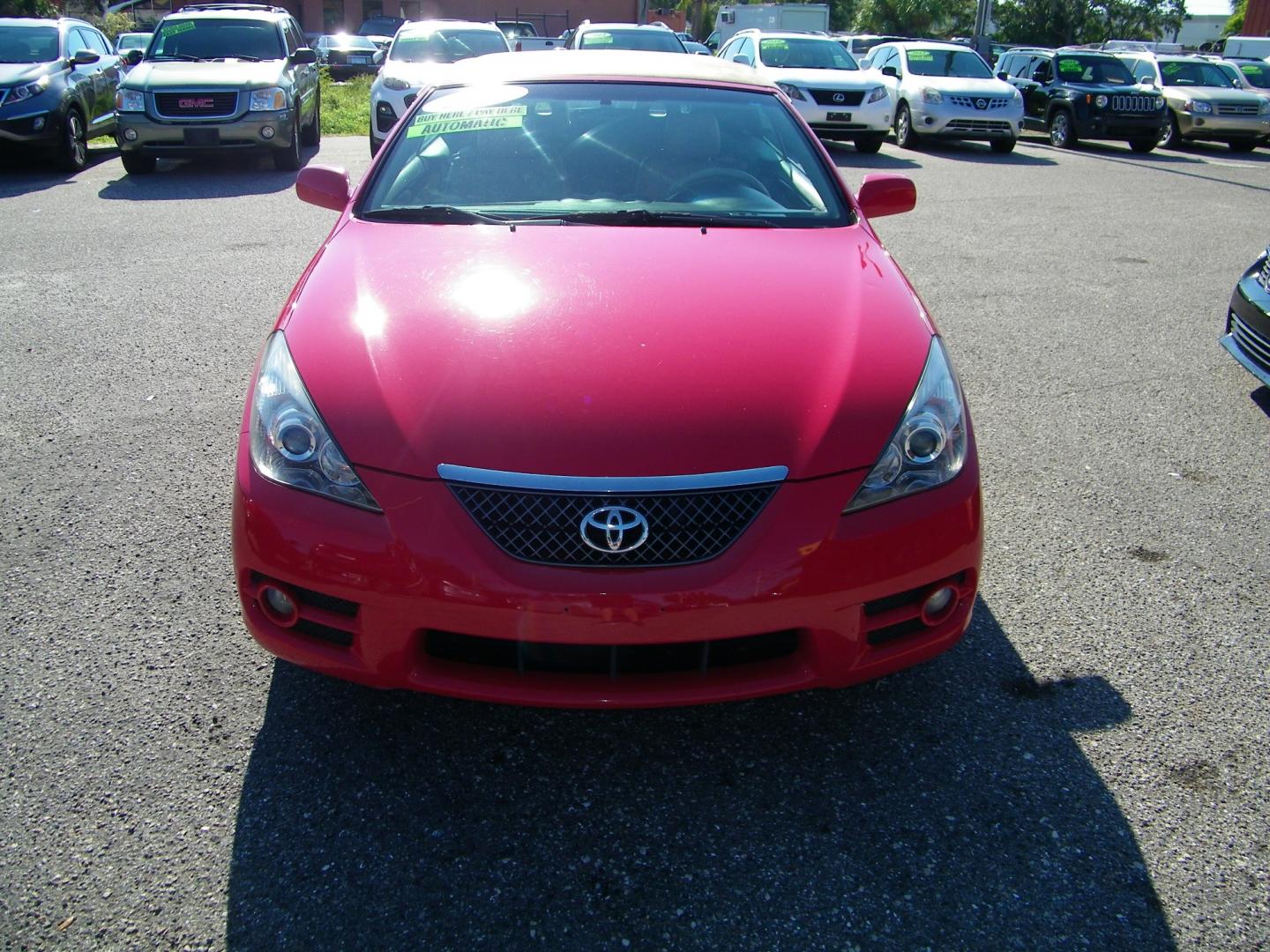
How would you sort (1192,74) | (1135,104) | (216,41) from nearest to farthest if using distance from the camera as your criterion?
1. (216,41)
2. (1135,104)
3. (1192,74)

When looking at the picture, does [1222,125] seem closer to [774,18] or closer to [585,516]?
[585,516]

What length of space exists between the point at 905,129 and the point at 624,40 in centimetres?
470

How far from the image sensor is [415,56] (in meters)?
12.6

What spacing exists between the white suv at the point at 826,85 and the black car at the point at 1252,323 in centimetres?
898

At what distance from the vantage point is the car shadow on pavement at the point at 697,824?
1993mm

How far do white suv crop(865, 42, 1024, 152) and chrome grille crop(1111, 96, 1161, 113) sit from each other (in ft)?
6.45

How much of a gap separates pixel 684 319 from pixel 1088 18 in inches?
1587

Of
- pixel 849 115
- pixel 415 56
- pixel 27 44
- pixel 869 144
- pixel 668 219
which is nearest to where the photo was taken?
pixel 668 219

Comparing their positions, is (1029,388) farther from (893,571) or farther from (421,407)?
(421,407)

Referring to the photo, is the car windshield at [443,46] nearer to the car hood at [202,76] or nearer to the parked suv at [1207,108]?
the car hood at [202,76]

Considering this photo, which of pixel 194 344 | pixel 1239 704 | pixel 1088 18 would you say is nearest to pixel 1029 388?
pixel 1239 704

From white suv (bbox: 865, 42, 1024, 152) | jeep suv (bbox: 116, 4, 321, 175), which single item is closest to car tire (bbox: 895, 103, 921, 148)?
white suv (bbox: 865, 42, 1024, 152)

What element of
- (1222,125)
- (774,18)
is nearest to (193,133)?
(1222,125)

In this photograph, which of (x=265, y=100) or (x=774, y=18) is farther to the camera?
(x=774, y=18)
